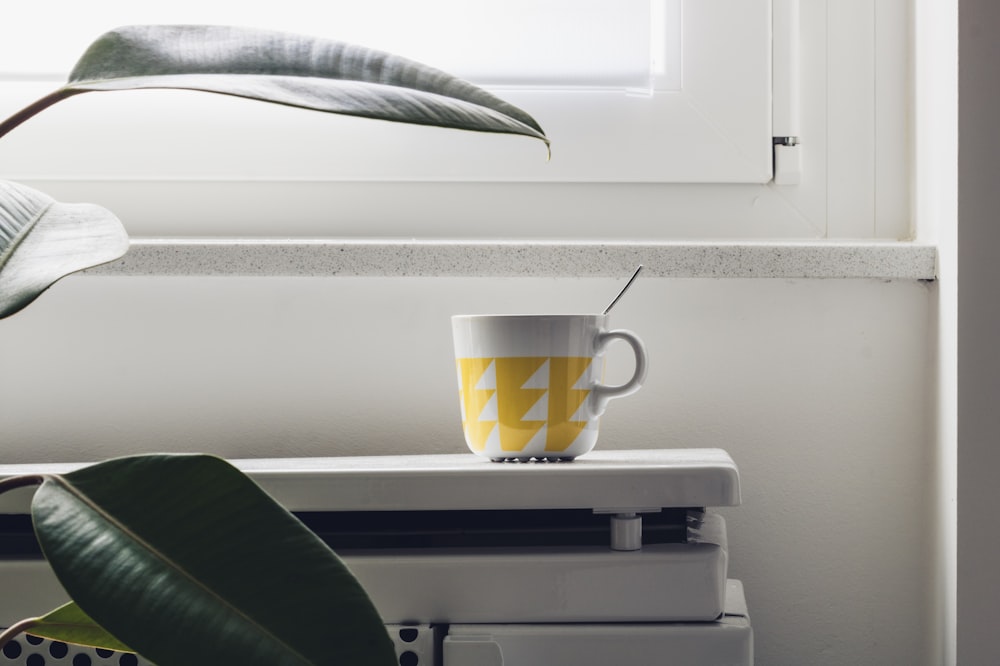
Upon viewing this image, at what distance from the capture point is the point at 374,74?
0.34m

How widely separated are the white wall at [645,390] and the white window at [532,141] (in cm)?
9

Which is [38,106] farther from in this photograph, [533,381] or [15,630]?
[533,381]

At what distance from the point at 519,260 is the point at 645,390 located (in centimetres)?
17

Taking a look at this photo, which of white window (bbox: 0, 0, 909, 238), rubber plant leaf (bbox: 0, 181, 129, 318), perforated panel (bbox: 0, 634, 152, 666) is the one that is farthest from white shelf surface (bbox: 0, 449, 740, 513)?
white window (bbox: 0, 0, 909, 238)

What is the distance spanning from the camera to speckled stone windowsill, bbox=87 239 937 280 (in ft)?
2.54

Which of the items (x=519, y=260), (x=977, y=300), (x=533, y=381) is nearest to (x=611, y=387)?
(x=533, y=381)

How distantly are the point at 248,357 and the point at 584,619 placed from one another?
45 cm

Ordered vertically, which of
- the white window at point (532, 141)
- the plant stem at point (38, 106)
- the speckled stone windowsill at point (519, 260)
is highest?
the white window at point (532, 141)

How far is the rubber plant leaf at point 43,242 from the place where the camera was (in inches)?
12.0

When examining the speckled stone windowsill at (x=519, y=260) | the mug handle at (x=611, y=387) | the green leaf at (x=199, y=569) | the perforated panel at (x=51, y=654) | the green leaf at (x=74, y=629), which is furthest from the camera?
the speckled stone windowsill at (x=519, y=260)

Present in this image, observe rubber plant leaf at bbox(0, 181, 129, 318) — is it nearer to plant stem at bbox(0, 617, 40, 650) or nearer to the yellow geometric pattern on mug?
plant stem at bbox(0, 617, 40, 650)

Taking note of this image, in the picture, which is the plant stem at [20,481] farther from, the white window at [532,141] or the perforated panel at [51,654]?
the white window at [532,141]

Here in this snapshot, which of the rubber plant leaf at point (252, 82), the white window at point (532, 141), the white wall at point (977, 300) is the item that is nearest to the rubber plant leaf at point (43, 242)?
the rubber plant leaf at point (252, 82)

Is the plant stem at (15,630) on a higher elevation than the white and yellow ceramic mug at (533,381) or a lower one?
lower
